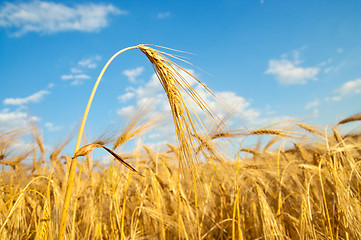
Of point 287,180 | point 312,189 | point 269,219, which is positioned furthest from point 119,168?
point 312,189

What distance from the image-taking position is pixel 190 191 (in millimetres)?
2816

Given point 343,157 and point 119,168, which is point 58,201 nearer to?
point 119,168

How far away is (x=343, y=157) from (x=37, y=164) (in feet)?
11.1

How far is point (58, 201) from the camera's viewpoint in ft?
5.36

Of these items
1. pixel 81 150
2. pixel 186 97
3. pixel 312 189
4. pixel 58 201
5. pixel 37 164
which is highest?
pixel 37 164

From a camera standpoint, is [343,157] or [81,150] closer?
[81,150]

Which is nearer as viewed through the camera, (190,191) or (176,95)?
(176,95)

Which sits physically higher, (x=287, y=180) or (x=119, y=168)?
(x=119, y=168)

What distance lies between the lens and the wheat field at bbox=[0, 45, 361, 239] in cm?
144

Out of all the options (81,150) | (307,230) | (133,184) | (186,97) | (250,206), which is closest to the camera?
(81,150)

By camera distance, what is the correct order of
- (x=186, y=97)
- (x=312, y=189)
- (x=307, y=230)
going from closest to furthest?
(x=186, y=97)
(x=307, y=230)
(x=312, y=189)

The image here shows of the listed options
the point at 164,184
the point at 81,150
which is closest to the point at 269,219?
the point at 164,184

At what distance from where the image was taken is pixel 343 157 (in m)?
2.22

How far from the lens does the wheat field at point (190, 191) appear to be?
1.44 metres
